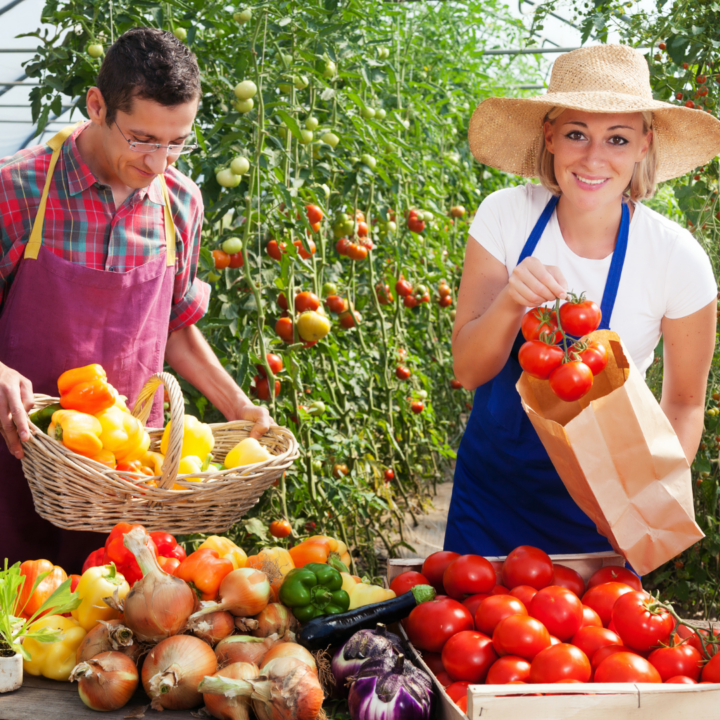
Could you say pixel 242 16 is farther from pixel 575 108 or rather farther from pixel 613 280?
pixel 613 280

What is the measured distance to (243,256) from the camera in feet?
7.13

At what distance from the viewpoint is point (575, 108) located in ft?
4.50

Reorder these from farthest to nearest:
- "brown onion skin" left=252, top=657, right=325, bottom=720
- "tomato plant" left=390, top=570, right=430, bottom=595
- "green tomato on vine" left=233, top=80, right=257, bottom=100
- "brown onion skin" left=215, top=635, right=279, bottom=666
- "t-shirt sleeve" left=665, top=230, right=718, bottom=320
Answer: "green tomato on vine" left=233, top=80, right=257, bottom=100, "t-shirt sleeve" left=665, top=230, right=718, bottom=320, "tomato plant" left=390, top=570, right=430, bottom=595, "brown onion skin" left=215, top=635, right=279, bottom=666, "brown onion skin" left=252, top=657, right=325, bottom=720

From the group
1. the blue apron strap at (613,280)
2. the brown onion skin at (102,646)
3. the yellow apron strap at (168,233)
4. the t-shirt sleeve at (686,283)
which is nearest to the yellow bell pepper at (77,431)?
the brown onion skin at (102,646)

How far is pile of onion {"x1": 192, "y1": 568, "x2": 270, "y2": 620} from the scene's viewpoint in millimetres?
1067

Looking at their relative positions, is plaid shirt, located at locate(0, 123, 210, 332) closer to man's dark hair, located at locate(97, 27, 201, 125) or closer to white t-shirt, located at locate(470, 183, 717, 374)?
man's dark hair, located at locate(97, 27, 201, 125)

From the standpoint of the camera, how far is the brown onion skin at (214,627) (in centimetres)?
102

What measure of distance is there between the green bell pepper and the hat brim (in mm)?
906

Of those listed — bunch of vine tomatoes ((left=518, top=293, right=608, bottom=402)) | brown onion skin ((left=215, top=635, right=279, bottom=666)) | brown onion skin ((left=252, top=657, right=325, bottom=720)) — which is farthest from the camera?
bunch of vine tomatoes ((left=518, top=293, right=608, bottom=402))

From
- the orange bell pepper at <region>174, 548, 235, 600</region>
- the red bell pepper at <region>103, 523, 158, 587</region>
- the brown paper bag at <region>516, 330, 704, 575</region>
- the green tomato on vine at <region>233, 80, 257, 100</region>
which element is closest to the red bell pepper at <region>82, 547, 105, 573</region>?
the red bell pepper at <region>103, 523, 158, 587</region>

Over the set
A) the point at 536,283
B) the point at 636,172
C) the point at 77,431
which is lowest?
the point at 77,431

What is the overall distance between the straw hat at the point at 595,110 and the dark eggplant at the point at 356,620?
2.89ft

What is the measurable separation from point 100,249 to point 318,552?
755 millimetres

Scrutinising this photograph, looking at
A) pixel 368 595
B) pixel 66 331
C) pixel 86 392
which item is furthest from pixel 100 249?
pixel 368 595
